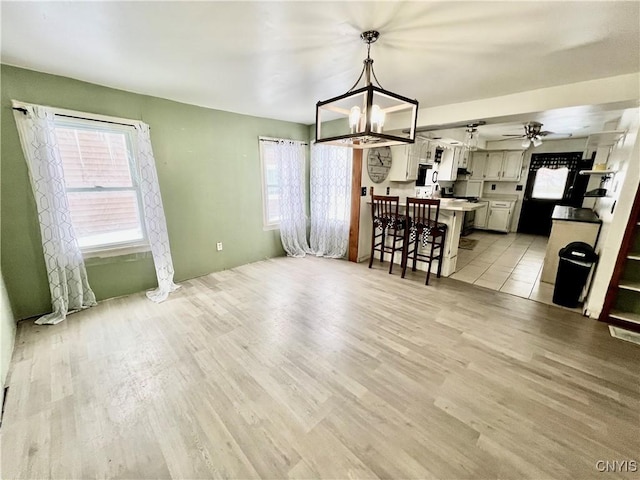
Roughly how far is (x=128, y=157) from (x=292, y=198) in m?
2.28

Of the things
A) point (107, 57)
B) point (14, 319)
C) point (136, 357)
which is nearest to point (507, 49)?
point (107, 57)

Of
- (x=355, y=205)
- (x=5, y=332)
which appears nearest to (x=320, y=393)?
(x=5, y=332)

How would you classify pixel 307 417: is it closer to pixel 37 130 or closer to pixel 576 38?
pixel 576 38

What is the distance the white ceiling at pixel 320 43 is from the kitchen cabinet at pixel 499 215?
15.0 ft

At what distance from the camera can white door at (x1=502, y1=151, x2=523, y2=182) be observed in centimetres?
616

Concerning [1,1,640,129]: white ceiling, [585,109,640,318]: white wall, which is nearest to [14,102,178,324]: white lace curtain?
[1,1,640,129]: white ceiling

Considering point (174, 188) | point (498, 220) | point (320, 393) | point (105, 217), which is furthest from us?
point (498, 220)

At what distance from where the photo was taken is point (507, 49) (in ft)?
5.90

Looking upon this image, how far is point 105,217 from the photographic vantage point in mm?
2781

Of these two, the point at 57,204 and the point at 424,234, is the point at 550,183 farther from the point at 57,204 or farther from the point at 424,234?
the point at 57,204

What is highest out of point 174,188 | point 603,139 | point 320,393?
point 603,139

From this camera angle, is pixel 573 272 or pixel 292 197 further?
pixel 292 197

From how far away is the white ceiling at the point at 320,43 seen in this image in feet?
4.60

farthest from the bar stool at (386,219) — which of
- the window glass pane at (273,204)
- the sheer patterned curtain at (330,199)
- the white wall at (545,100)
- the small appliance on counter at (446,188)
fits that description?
the small appliance on counter at (446,188)
